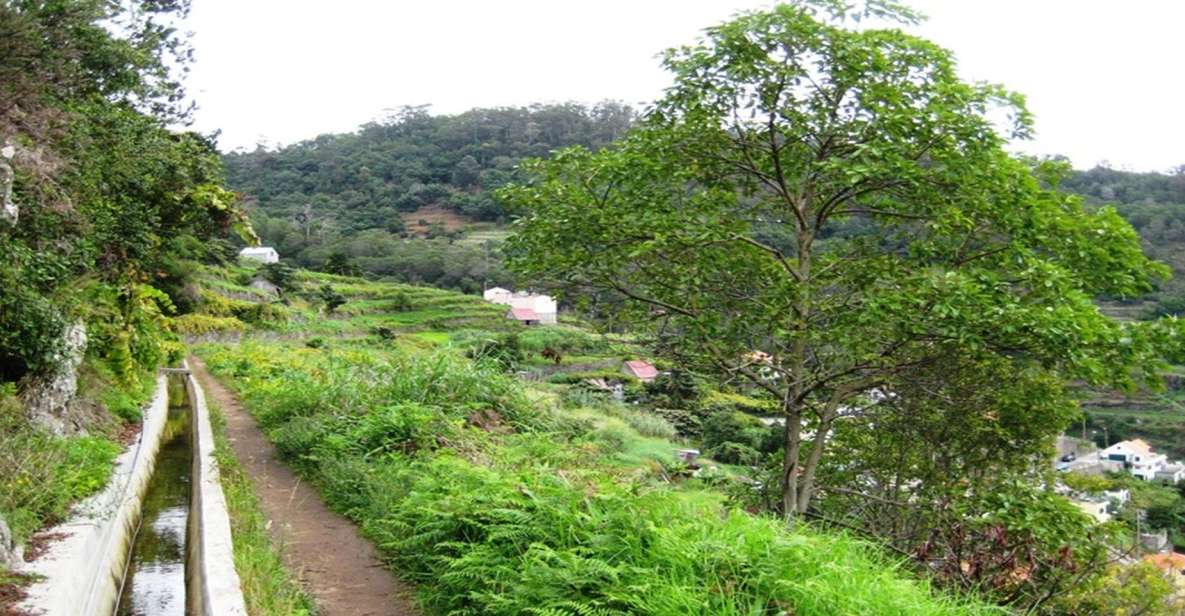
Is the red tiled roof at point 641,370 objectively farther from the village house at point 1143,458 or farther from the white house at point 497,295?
the village house at point 1143,458

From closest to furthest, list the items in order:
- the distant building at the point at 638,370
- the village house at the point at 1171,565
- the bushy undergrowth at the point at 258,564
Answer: the bushy undergrowth at the point at 258,564 → the village house at the point at 1171,565 → the distant building at the point at 638,370

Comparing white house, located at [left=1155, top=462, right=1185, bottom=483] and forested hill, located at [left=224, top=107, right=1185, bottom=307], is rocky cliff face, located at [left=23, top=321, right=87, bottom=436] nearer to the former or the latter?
white house, located at [left=1155, top=462, right=1185, bottom=483]

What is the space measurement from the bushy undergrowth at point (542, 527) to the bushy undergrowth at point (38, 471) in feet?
6.94

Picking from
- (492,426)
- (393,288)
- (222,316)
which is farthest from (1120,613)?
(393,288)

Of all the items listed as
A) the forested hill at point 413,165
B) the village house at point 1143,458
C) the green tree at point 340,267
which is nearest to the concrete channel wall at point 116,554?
the village house at point 1143,458

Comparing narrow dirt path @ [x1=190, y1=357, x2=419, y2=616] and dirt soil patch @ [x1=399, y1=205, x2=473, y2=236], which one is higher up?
dirt soil patch @ [x1=399, y1=205, x2=473, y2=236]

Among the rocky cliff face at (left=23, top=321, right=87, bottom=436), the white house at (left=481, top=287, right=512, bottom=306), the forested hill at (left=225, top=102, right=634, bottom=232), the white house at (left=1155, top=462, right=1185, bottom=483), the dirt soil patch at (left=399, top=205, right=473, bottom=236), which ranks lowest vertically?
the white house at (left=1155, top=462, right=1185, bottom=483)

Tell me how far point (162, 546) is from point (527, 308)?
2098 inches

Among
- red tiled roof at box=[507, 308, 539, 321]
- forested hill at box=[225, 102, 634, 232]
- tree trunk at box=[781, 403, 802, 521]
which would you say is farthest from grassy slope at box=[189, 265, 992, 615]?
forested hill at box=[225, 102, 634, 232]

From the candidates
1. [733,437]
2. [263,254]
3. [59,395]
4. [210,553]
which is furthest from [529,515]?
[263,254]

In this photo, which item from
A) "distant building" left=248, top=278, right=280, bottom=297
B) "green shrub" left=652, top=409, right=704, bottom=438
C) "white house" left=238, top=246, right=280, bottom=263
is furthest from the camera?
"white house" left=238, top=246, right=280, bottom=263

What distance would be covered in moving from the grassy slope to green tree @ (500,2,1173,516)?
5.42ft

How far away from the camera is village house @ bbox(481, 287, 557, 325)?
194 ft

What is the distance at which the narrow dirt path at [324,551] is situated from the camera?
5.98m
